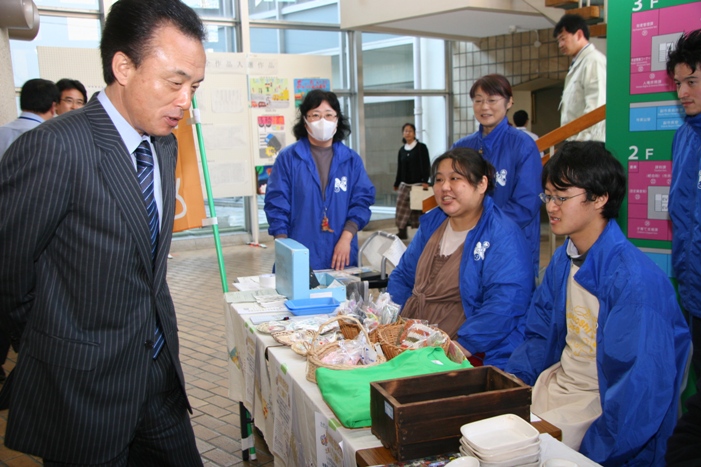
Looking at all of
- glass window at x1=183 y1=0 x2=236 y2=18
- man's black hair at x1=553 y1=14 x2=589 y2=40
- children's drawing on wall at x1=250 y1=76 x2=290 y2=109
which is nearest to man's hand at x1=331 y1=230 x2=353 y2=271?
man's black hair at x1=553 y1=14 x2=589 y2=40

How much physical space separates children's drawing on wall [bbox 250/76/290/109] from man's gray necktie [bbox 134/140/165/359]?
7769 mm

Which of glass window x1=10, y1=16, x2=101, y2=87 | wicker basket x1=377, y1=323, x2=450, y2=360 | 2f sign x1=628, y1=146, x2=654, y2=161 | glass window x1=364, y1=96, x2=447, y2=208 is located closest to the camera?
wicker basket x1=377, y1=323, x2=450, y2=360

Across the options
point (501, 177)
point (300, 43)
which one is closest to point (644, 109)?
point (501, 177)

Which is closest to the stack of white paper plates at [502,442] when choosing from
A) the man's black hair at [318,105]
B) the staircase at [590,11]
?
the man's black hair at [318,105]

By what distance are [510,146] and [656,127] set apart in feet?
2.59

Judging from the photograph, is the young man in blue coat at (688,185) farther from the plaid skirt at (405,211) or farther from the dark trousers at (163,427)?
the plaid skirt at (405,211)

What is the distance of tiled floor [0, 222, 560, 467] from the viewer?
3.19m

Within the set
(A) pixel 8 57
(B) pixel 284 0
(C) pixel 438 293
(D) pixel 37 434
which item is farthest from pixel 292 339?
(B) pixel 284 0

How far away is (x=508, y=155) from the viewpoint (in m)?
3.57

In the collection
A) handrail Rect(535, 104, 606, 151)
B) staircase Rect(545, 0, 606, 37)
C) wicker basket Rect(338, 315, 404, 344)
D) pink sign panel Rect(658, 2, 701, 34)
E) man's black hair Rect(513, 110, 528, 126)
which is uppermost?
staircase Rect(545, 0, 606, 37)

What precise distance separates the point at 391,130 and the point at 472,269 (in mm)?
9182

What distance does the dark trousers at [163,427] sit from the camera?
1691 millimetres

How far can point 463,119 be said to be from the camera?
11.9m

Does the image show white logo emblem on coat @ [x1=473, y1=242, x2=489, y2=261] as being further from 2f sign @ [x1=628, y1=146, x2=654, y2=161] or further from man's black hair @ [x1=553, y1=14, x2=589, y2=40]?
man's black hair @ [x1=553, y1=14, x2=589, y2=40]
